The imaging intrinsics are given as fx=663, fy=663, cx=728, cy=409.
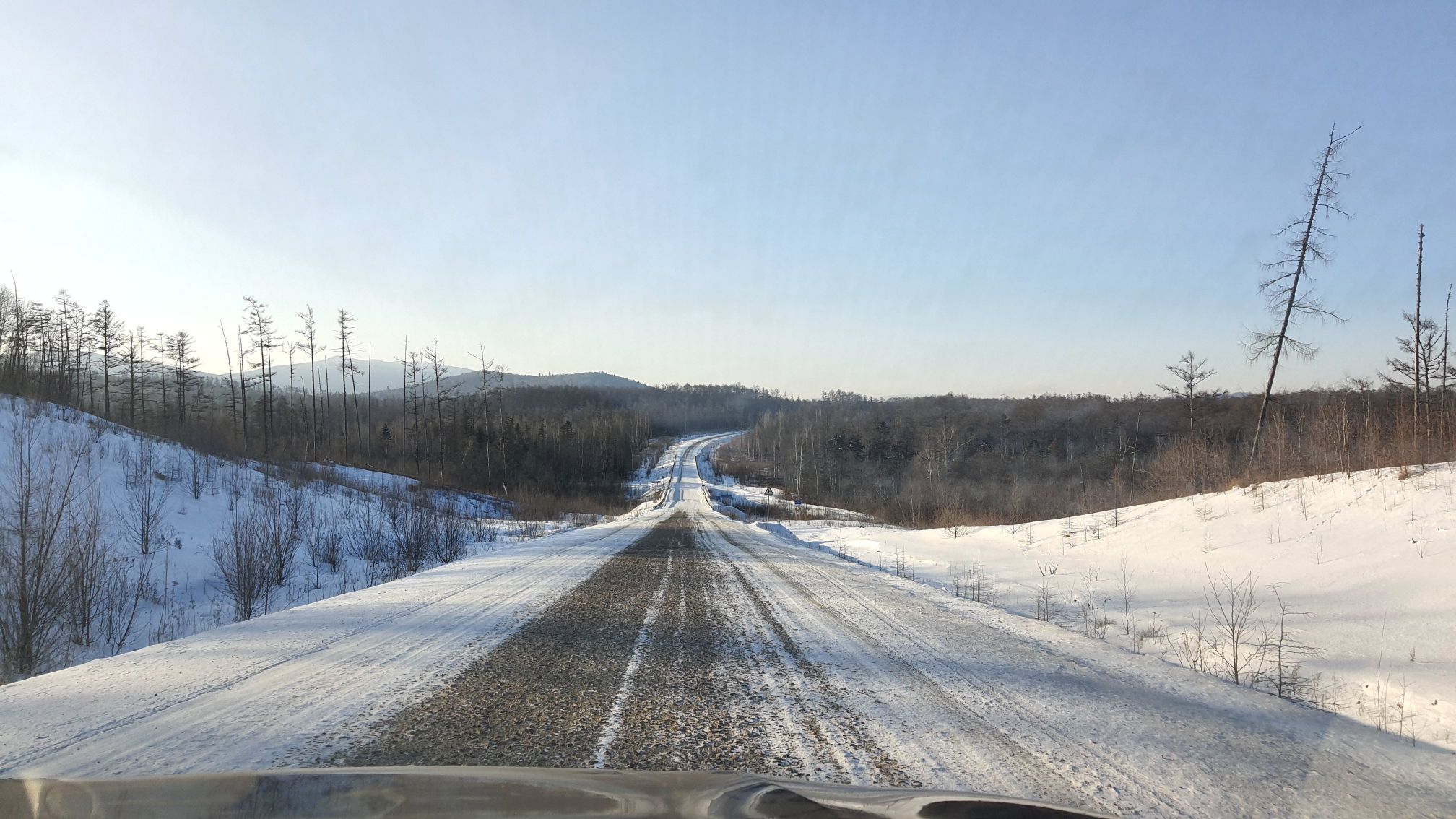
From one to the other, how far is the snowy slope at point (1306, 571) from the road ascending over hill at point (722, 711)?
1311 mm

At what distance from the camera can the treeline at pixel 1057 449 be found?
14.8m

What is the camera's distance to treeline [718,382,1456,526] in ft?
48.4

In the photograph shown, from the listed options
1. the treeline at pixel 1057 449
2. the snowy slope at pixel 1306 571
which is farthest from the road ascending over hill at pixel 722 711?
the treeline at pixel 1057 449

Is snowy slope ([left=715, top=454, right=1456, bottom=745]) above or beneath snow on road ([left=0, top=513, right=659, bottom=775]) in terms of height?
beneath

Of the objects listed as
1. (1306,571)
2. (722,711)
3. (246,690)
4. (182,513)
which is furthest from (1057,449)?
(246,690)

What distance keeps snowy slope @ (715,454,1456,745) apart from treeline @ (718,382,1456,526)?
6.41ft

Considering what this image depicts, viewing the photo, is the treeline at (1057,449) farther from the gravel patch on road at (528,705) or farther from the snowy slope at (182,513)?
the snowy slope at (182,513)

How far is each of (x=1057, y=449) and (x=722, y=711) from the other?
8929cm

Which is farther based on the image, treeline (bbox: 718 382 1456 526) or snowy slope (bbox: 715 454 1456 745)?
treeline (bbox: 718 382 1456 526)

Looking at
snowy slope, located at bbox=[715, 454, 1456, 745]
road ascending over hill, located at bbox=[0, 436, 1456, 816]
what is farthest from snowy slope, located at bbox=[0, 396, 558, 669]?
snowy slope, located at bbox=[715, 454, 1456, 745]

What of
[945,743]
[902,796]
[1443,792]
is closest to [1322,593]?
[1443,792]

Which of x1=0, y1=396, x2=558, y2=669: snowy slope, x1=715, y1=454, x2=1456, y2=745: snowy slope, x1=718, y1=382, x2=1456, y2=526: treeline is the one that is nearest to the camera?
x1=715, y1=454, x2=1456, y2=745: snowy slope

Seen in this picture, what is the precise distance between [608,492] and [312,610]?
209 ft

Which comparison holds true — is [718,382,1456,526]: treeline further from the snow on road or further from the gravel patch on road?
the snow on road
